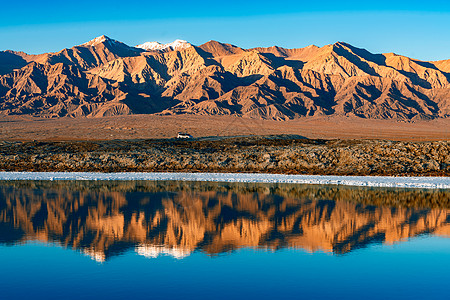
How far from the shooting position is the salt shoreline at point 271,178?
26.8 metres

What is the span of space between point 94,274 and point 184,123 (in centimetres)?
12062

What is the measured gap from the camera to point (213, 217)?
1736 cm

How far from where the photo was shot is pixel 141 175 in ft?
102

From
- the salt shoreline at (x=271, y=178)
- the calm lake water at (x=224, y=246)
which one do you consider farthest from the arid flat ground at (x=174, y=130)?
the calm lake water at (x=224, y=246)

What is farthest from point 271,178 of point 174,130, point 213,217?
point 174,130

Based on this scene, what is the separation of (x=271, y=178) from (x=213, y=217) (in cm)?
1280

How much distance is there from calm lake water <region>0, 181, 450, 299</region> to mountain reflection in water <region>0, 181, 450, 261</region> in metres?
0.04

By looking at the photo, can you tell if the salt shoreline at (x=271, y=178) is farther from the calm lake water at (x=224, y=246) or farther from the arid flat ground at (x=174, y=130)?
the arid flat ground at (x=174, y=130)

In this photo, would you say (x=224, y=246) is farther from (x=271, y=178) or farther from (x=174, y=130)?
(x=174, y=130)

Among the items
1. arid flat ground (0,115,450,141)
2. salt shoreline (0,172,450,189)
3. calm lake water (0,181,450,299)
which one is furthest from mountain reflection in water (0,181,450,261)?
arid flat ground (0,115,450,141)

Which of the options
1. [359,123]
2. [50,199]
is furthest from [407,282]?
[359,123]

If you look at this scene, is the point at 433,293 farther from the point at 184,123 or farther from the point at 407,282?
the point at 184,123

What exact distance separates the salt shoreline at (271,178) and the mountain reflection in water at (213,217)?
94.5 inches

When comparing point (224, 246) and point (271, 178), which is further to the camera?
point (271, 178)
